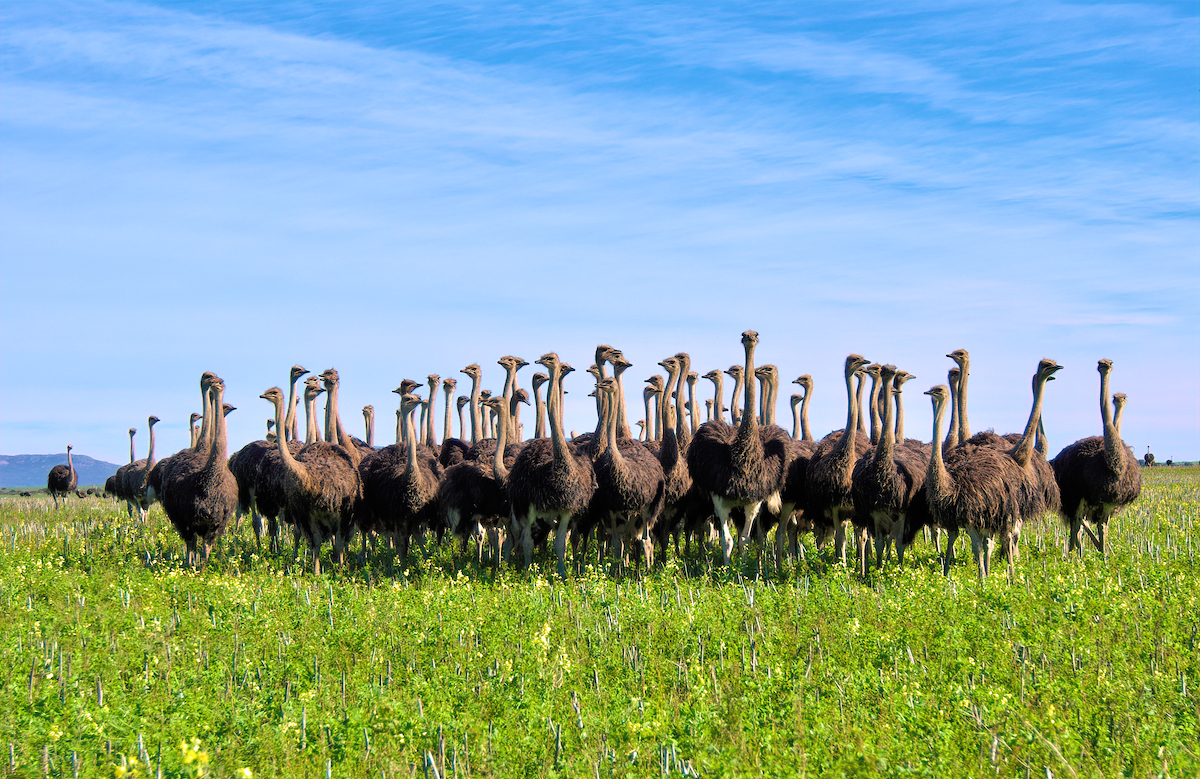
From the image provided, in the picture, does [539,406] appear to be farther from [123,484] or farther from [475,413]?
[123,484]

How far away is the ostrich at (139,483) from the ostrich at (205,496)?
309 inches

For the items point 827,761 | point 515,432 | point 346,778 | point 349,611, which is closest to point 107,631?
point 349,611

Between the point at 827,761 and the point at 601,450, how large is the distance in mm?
8508

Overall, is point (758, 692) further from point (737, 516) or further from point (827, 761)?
point (737, 516)

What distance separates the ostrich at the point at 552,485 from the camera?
1267 cm

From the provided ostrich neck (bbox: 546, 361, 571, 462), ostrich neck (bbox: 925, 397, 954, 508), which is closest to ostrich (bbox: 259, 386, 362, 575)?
ostrich neck (bbox: 546, 361, 571, 462)

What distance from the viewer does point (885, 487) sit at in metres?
12.2

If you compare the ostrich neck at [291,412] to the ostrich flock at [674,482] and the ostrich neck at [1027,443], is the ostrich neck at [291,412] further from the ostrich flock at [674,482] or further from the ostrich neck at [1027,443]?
the ostrich neck at [1027,443]

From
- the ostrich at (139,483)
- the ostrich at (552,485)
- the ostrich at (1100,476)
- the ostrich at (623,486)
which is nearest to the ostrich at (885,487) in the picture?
the ostrich at (623,486)

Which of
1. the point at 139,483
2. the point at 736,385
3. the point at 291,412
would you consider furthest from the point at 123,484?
the point at 736,385

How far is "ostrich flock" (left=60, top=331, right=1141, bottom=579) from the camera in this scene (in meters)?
12.5

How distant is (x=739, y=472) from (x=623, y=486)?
1489 mm

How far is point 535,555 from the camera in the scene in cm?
1493

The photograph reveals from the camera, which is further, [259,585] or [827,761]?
[259,585]
